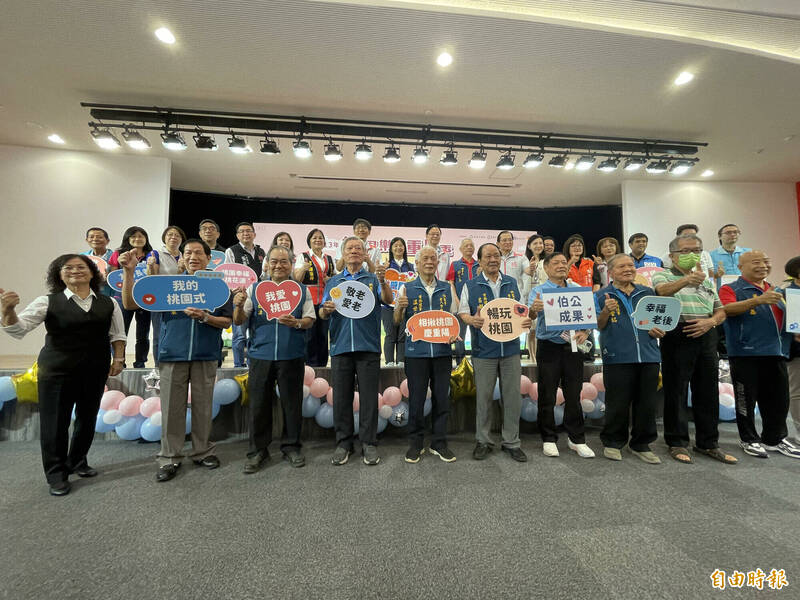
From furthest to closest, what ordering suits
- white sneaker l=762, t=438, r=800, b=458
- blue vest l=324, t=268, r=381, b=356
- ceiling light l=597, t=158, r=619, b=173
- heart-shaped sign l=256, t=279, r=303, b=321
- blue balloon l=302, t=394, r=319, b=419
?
1. ceiling light l=597, t=158, r=619, b=173
2. blue balloon l=302, t=394, r=319, b=419
3. white sneaker l=762, t=438, r=800, b=458
4. blue vest l=324, t=268, r=381, b=356
5. heart-shaped sign l=256, t=279, r=303, b=321

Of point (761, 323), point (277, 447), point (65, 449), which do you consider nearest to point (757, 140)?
point (761, 323)

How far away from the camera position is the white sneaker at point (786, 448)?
261cm

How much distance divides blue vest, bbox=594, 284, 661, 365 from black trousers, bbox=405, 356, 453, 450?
1183 mm

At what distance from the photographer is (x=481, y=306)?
2619 mm

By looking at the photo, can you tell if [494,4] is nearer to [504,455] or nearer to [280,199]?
[504,455]

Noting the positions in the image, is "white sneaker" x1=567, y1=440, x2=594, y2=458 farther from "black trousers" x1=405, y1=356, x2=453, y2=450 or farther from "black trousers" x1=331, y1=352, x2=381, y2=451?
"black trousers" x1=331, y1=352, x2=381, y2=451

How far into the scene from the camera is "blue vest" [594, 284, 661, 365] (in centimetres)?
249

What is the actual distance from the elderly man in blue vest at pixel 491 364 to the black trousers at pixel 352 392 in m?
0.76

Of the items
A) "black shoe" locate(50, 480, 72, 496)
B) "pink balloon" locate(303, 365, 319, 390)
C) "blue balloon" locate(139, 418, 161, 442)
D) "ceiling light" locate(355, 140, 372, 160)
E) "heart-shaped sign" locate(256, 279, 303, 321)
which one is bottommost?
"black shoe" locate(50, 480, 72, 496)

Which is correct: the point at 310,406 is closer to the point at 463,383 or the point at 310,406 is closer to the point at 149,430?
the point at 149,430

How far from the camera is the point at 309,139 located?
18.7 feet

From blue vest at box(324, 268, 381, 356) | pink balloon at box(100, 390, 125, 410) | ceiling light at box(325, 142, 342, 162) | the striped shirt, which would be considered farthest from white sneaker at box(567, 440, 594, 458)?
ceiling light at box(325, 142, 342, 162)

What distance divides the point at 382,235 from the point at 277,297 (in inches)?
241

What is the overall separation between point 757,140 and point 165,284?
8.56m
